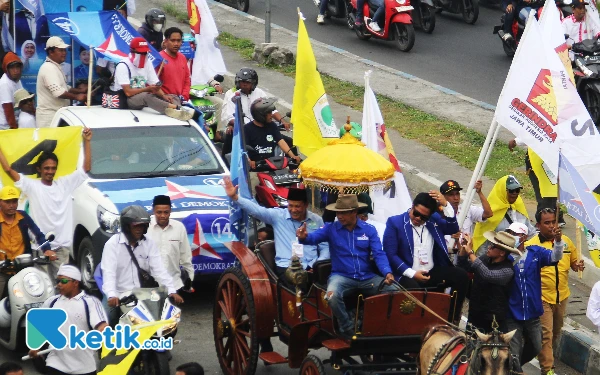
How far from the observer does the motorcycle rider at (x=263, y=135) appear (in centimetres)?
1280

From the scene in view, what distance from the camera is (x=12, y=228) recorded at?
9906mm

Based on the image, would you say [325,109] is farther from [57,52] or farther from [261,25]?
[261,25]

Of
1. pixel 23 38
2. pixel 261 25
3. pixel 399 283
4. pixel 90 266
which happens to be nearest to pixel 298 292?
pixel 399 283

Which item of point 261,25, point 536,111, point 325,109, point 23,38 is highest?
point 536,111

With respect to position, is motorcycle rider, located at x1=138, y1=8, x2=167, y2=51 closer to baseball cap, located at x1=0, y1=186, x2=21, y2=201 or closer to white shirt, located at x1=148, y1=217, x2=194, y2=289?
white shirt, located at x1=148, y1=217, x2=194, y2=289

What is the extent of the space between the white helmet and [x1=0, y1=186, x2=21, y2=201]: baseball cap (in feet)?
2.89

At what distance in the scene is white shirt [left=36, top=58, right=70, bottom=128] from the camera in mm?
13828

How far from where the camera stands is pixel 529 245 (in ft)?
30.2

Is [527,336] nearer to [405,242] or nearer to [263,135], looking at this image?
[405,242]

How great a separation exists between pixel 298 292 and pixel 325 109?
3035 mm

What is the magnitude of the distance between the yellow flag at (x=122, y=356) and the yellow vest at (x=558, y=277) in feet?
10.7

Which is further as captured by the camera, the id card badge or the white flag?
the white flag

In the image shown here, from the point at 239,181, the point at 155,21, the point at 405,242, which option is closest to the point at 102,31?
the point at 155,21

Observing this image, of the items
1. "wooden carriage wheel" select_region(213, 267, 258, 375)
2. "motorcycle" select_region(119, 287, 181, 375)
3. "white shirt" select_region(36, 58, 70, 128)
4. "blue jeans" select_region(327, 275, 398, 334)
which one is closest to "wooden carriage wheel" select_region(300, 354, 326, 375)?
"blue jeans" select_region(327, 275, 398, 334)
